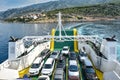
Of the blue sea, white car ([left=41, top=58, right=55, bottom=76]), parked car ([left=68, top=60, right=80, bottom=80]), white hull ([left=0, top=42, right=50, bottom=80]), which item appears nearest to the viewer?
parked car ([left=68, top=60, right=80, bottom=80])

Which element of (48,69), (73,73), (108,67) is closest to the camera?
(73,73)

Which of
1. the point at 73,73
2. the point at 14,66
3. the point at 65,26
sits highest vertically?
the point at 65,26

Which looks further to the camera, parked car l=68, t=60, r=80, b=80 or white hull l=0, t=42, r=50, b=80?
white hull l=0, t=42, r=50, b=80

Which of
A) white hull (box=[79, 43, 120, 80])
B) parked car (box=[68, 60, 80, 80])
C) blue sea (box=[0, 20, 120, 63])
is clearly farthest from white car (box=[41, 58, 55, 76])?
blue sea (box=[0, 20, 120, 63])

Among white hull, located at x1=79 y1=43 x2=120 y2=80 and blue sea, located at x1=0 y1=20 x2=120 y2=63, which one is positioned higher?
blue sea, located at x1=0 y1=20 x2=120 y2=63

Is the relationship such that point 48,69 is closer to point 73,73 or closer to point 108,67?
point 73,73

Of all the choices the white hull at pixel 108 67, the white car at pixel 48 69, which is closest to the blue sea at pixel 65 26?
the white car at pixel 48 69

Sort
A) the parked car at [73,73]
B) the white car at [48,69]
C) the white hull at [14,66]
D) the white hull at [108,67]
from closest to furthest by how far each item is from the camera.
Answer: the white hull at [108,67] → the parked car at [73,73] → the white hull at [14,66] → the white car at [48,69]

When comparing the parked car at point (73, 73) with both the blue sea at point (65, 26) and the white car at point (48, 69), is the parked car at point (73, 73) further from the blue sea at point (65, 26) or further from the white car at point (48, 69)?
the blue sea at point (65, 26)

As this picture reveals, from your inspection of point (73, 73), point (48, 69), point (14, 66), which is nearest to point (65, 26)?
point (14, 66)

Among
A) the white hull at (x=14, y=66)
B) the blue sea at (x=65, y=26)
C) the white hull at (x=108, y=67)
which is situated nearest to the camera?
the white hull at (x=108, y=67)

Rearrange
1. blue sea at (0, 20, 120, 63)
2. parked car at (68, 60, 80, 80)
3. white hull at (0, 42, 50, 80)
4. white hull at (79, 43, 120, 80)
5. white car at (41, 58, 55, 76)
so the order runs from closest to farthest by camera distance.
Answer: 1. white hull at (79, 43, 120, 80)
2. parked car at (68, 60, 80, 80)
3. white hull at (0, 42, 50, 80)
4. white car at (41, 58, 55, 76)
5. blue sea at (0, 20, 120, 63)

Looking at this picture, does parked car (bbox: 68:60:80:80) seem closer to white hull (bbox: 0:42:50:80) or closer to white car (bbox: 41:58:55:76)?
white car (bbox: 41:58:55:76)

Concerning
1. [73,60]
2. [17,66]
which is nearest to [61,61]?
[73,60]
